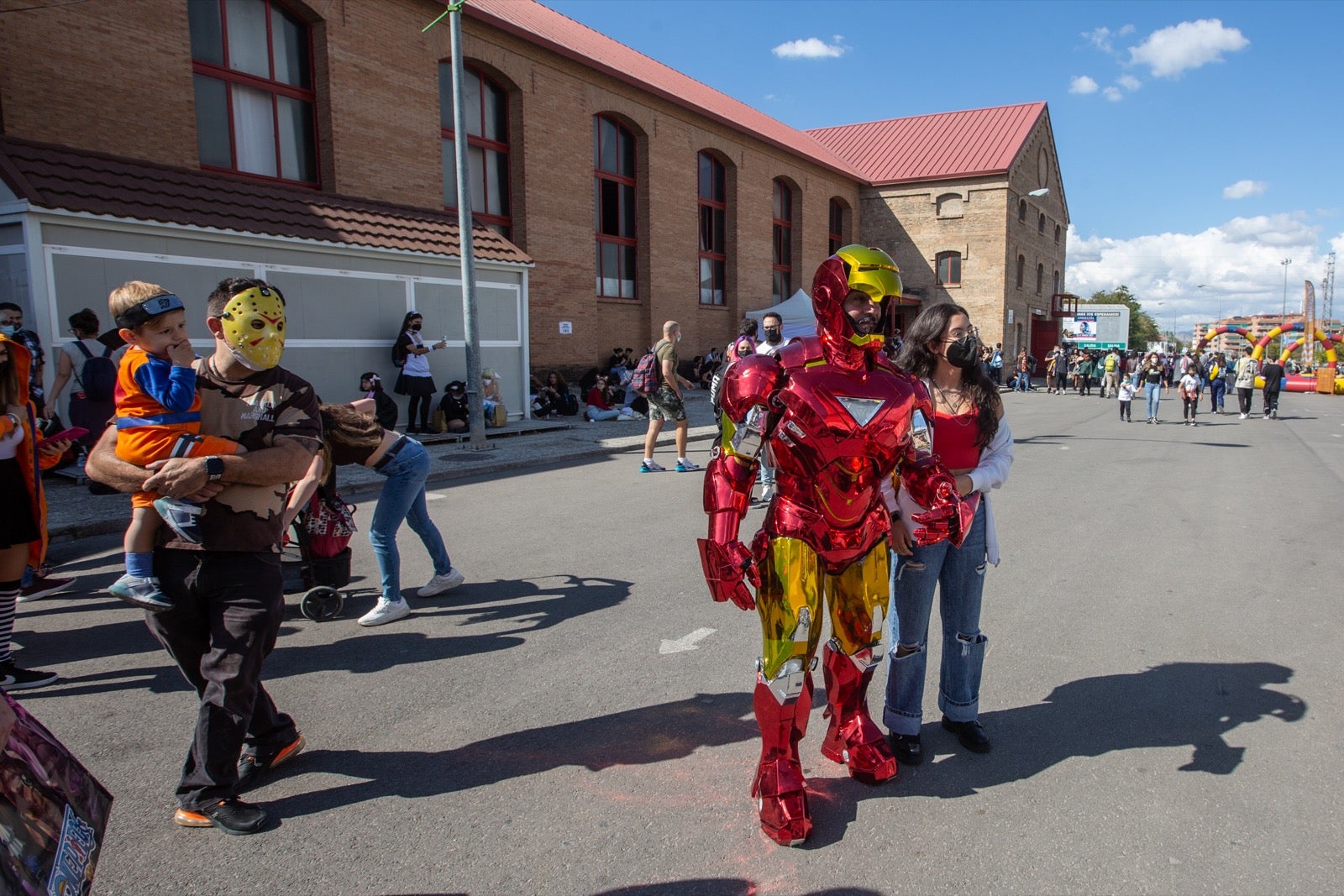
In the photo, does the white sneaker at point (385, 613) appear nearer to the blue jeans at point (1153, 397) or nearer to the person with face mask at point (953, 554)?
the person with face mask at point (953, 554)

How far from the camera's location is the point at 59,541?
653 centimetres

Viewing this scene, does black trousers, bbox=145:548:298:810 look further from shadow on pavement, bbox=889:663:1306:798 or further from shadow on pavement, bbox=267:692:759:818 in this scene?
shadow on pavement, bbox=889:663:1306:798

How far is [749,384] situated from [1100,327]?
41686mm

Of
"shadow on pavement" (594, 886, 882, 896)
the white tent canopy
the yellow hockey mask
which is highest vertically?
the white tent canopy

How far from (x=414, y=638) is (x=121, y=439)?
2154 mm

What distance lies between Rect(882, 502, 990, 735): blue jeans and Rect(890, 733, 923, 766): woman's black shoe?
2 cm

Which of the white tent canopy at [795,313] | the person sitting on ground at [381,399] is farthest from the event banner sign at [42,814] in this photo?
the white tent canopy at [795,313]

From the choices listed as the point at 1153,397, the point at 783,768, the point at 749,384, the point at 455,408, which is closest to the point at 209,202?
the point at 455,408

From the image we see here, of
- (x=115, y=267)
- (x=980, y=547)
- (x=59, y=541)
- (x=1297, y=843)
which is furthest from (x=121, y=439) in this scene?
(x=115, y=267)

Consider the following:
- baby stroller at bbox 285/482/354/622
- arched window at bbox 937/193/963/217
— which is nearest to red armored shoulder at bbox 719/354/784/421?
baby stroller at bbox 285/482/354/622

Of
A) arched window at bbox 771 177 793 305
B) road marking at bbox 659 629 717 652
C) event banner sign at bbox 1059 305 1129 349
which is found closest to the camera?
road marking at bbox 659 629 717 652

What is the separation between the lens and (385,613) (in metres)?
4.66

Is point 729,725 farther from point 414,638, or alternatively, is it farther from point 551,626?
point 414,638

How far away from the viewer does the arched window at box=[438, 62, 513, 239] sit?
1767 cm
